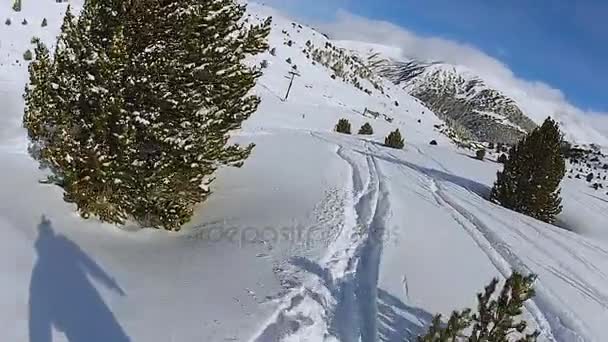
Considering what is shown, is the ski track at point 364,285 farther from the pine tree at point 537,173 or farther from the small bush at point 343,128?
the small bush at point 343,128

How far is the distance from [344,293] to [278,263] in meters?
1.11

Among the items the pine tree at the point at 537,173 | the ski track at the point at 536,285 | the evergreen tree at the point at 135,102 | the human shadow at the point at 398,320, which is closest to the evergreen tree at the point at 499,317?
the human shadow at the point at 398,320

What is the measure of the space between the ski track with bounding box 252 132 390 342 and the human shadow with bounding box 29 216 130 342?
5.24 feet

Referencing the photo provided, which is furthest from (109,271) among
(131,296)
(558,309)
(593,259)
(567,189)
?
(567,189)

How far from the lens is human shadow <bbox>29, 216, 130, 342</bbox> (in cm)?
500

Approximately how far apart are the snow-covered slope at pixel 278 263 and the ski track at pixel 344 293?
0.02 m

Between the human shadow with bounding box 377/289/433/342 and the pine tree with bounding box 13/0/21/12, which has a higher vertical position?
the pine tree with bounding box 13/0/21/12

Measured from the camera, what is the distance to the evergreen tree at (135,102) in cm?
753

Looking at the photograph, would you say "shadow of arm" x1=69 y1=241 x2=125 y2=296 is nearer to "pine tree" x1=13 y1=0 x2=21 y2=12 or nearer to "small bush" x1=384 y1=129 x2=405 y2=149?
"pine tree" x1=13 y1=0 x2=21 y2=12

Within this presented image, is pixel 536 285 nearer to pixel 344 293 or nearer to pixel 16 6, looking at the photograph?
pixel 344 293

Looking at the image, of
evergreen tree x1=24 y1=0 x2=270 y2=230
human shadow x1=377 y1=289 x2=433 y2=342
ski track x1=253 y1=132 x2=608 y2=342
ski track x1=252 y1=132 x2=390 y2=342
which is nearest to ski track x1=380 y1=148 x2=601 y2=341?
ski track x1=253 y1=132 x2=608 y2=342

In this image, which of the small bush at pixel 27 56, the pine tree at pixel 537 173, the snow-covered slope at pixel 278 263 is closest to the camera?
the snow-covered slope at pixel 278 263

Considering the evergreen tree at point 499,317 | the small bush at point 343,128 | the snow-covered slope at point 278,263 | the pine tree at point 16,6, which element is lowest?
the snow-covered slope at point 278,263

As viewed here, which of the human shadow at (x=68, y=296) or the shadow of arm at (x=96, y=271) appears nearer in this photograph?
the human shadow at (x=68, y=296)
